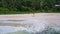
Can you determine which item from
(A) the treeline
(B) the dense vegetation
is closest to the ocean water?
(B) the dense vegetation

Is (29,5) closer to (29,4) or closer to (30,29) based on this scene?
(29,4)

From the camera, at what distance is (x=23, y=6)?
14.0 meters

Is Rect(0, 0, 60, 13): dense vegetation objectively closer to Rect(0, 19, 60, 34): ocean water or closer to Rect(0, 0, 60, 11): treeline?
Rect(0, 0, 60, 11): treeline

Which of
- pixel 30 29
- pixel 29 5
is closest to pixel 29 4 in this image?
pixel 29 5

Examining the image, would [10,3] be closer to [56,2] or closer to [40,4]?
[40,4]

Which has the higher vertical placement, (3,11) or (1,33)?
(1,33)

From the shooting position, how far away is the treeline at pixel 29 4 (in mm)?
13930

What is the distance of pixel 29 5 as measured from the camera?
1436 cm

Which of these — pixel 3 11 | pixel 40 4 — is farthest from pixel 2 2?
pixel 40 4

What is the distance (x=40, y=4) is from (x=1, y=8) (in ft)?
9.33

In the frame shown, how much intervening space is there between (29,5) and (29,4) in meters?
0.08

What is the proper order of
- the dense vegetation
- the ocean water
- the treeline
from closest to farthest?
the ocean water → the dense vegetation → the treeline

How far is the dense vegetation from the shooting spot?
1374cm

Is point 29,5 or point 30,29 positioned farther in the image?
point 29,5
